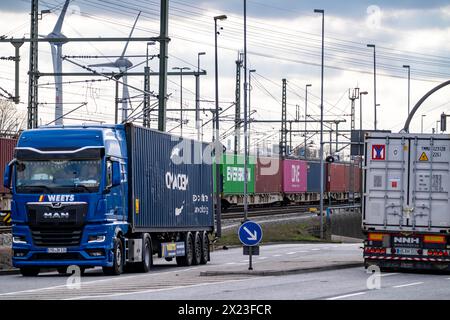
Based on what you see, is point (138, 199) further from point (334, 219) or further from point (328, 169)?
point (328, 169)

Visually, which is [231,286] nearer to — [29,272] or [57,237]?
[57,237]

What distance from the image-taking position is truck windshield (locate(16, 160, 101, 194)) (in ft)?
88.8

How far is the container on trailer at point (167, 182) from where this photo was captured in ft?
96.6

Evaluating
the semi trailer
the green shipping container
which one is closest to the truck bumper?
the semi trailer

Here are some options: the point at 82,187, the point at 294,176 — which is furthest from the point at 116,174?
the point at 294,176

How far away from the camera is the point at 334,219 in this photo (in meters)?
74.4

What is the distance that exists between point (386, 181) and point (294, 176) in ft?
192

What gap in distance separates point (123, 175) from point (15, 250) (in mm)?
3185

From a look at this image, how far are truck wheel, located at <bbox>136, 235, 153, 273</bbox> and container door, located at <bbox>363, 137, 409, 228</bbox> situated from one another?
5627mm

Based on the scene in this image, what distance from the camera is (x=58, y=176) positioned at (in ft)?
89.1

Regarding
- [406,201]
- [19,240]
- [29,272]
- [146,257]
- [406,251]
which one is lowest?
[29,272]

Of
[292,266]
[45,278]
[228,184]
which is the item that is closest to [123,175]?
[45,278]

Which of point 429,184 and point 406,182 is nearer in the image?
point 429,184

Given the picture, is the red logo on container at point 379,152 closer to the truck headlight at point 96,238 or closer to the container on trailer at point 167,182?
the container on trailer at point 167,182
